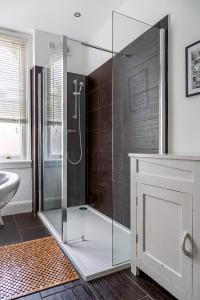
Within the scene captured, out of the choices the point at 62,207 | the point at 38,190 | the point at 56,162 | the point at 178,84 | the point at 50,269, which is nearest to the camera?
the point at 50,269

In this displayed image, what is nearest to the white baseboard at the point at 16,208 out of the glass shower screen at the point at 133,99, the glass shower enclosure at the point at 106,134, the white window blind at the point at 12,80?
the glass shower enclosure at the point at 106,134

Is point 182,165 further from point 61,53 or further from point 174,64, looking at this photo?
point 61,53

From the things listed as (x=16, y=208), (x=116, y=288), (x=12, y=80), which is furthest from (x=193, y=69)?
(x=16, y=208)

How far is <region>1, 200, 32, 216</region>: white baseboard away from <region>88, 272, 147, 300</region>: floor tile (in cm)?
186

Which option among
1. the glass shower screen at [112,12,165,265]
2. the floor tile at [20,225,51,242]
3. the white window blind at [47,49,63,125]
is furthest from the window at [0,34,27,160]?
the glass shower screen at [112,12,165,265]

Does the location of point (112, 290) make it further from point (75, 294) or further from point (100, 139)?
point (100, 139)

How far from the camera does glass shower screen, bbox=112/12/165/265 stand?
79.0 inches

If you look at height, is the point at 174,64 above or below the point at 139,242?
above

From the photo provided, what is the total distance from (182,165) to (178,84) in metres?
0.88

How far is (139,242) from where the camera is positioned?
160cm

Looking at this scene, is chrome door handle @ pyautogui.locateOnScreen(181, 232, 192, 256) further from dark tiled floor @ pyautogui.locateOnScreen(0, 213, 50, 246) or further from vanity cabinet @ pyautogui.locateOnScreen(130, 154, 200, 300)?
dark tiled floor @ pyautogui.locateOnScreen(0, 213, 50, 246)

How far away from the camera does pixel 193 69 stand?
1.67 meters

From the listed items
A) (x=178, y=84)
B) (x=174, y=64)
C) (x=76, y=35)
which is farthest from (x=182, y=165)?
(x=76, y=35)

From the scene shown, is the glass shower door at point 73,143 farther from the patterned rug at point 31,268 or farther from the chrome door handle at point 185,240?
the chrome door handle at point 185,240
